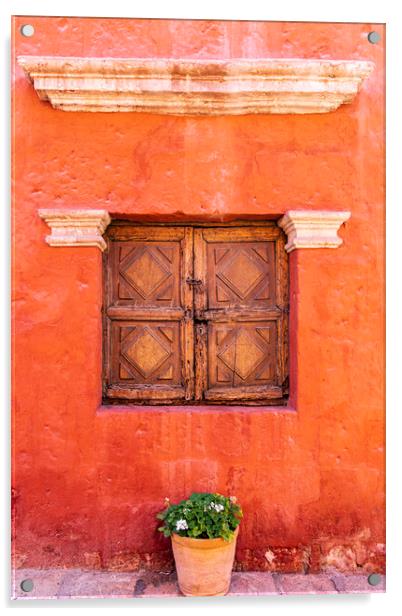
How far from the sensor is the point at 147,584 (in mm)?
3199

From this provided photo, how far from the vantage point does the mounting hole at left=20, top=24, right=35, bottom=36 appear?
331 cm

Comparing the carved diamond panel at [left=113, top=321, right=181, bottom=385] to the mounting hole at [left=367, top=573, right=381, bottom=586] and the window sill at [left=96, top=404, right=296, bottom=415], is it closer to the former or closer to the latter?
the window sill at [left=96, top=404, right=296, bottom=415]

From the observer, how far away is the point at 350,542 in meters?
3.36

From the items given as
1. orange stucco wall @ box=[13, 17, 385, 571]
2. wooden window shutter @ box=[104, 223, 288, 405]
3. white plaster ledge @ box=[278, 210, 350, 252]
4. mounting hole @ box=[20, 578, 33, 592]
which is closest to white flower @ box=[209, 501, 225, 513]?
orange stucco wall @ box=[13, 17, 385, 571]

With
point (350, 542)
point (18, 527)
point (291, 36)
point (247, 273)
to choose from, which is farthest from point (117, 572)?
point (291, 36)

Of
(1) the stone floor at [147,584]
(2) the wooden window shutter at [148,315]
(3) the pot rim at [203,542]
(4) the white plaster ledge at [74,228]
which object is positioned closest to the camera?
(3) the pot rim at [203,542]

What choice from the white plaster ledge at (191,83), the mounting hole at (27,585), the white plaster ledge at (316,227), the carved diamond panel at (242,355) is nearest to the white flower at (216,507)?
the carved diamond panel at (242,355)

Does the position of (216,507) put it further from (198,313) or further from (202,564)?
(198,313)

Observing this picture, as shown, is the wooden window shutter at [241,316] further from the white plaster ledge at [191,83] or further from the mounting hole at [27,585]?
the mounting hole at [27,585]

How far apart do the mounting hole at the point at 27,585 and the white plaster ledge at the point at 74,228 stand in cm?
209

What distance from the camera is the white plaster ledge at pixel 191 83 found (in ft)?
10.5

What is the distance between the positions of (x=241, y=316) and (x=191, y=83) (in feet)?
5.00

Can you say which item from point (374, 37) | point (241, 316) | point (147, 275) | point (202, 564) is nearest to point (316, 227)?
point (241, 316)

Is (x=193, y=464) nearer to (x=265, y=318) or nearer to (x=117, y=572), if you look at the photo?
(x=117, y=572)
